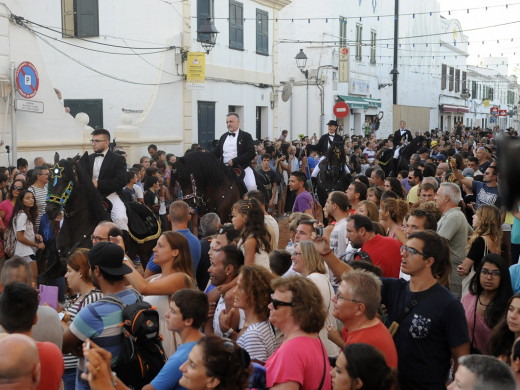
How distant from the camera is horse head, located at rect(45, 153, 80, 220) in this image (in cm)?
740

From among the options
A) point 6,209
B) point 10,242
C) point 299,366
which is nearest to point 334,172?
point 6,209

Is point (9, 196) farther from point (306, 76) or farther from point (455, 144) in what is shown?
point (306, 76)

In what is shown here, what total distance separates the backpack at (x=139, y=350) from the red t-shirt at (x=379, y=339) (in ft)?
3.90

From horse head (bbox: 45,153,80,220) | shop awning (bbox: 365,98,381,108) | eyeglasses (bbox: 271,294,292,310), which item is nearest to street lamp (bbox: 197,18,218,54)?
horse head (bbox: 45,153,80,220)

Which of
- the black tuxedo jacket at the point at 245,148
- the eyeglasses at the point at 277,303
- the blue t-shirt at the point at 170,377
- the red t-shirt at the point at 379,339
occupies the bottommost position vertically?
the blue t-shirt at the point at 170,377

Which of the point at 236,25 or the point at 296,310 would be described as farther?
the point at 236,25

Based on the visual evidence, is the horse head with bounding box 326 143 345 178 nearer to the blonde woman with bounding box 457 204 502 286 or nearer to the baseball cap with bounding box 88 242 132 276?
the blonde woman with bounding box 457 204 502 286

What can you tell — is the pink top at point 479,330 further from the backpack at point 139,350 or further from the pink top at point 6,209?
the pink top at point 6,209

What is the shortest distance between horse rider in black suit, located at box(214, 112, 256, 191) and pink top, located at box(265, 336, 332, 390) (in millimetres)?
7363

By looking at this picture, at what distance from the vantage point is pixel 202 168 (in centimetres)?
994

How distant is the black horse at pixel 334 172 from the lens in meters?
12.6

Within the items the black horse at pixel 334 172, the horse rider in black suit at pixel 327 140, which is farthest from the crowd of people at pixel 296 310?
the horse rider in black suit at pixel 327 140

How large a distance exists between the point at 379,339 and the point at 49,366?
75.1 inches

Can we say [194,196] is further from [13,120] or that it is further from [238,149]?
[13,120]
